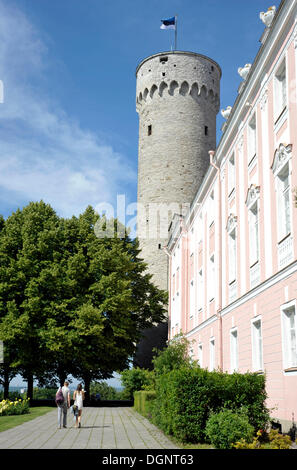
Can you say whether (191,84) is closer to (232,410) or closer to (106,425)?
(106,425)

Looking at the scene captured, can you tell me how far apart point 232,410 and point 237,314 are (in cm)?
614

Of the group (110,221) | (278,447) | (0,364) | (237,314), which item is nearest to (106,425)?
(237,314)

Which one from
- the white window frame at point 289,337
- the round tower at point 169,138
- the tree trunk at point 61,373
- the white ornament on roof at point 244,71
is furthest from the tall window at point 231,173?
the round tower at point 169,138

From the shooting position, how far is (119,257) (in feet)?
111

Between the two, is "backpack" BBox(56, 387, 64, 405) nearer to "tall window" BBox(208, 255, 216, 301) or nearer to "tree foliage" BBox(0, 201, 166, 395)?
"tall window" BBox(208, 255, 216, 301)

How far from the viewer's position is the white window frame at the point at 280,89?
14805 mm

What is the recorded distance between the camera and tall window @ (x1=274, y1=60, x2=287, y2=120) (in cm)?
1488

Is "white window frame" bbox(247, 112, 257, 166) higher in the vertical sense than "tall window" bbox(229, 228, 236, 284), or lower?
higher

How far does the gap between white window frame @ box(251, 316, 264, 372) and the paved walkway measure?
356 cm

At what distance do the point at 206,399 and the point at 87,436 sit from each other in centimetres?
365

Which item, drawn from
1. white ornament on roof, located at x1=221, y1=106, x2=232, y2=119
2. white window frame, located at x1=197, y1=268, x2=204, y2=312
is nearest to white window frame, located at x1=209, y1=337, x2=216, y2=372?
white window frame, located at x1=197, y1=268, x2=204, y2=312

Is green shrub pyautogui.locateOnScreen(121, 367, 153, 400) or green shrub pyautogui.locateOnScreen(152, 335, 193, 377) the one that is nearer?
green shrub pyautogui.locateOnScreen(152, 335, 193, 377)

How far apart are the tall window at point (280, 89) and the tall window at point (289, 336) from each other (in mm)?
5542

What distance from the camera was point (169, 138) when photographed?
44.8 metres
